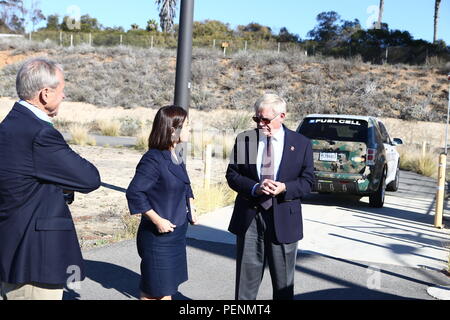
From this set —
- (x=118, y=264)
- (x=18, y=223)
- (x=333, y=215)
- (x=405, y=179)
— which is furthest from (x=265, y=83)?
(x=18, y=223)

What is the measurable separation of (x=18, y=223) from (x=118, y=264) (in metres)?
3.56

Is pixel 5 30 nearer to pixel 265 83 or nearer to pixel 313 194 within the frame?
pixel 265 83

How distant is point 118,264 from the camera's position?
662 centimetres

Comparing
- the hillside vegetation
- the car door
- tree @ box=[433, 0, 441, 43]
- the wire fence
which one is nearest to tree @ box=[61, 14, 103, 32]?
the wire fence

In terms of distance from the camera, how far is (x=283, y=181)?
14.4 feet

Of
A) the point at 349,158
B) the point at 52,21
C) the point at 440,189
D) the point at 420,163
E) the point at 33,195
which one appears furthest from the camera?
the point at 52,21

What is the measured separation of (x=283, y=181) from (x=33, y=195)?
1900mm

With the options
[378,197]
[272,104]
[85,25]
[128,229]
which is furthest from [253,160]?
[85,25]

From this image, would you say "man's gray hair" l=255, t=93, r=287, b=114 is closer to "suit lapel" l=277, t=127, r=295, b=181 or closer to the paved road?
"suit lapel" l=277, t=127, r=295, b=181

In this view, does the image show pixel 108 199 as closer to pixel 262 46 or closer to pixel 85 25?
pixel 262 46

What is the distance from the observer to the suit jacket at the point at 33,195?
10.3ft

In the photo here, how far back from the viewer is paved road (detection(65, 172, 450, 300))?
19.1 feet

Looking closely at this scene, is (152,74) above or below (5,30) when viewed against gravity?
below

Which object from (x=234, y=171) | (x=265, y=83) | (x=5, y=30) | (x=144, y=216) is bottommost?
(x=144, y=216)
